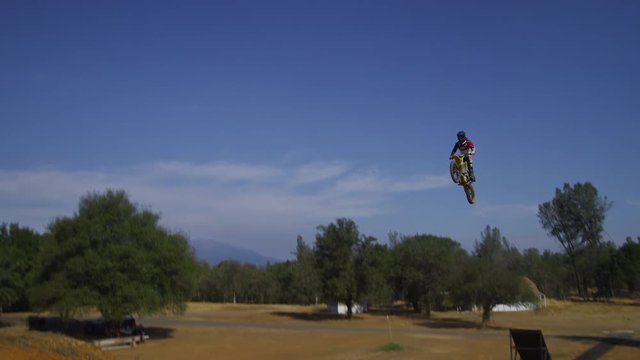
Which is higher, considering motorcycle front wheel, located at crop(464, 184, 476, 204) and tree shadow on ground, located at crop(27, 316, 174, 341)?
motorcycle front wheel, located at crop(464, 184, 476, 204)

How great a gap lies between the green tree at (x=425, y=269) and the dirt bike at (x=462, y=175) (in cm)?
6411

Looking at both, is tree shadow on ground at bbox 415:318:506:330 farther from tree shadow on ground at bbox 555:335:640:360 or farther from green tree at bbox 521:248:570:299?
green tree at bbox 521:248:570:299

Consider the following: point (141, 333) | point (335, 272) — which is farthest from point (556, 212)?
point (141, 333)

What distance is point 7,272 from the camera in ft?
200

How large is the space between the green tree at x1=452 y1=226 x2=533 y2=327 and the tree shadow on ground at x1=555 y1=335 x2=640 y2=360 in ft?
34.0

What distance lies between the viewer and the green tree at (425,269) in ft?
251

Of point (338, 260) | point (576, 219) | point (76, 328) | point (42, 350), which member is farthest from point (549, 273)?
point (42, 350)

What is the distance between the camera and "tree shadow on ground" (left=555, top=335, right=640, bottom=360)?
116 ft

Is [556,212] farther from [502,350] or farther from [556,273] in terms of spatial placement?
[502,350]

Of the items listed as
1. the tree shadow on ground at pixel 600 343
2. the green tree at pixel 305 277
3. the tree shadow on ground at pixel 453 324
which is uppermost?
the green tree at pixel 305 277

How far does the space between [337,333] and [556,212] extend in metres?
73.5

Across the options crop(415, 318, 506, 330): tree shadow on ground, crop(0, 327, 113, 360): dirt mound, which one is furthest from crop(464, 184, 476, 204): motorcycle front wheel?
crop(415, 318, 506, 330): tree shadow on ground

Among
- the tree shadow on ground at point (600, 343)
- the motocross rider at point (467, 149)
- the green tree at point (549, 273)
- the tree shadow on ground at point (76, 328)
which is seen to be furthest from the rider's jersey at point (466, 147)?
the green tree at point (549, 273)

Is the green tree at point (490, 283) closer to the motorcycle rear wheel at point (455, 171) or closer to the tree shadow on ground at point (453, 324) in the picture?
the tree shadow on ground at point (453, 324)
